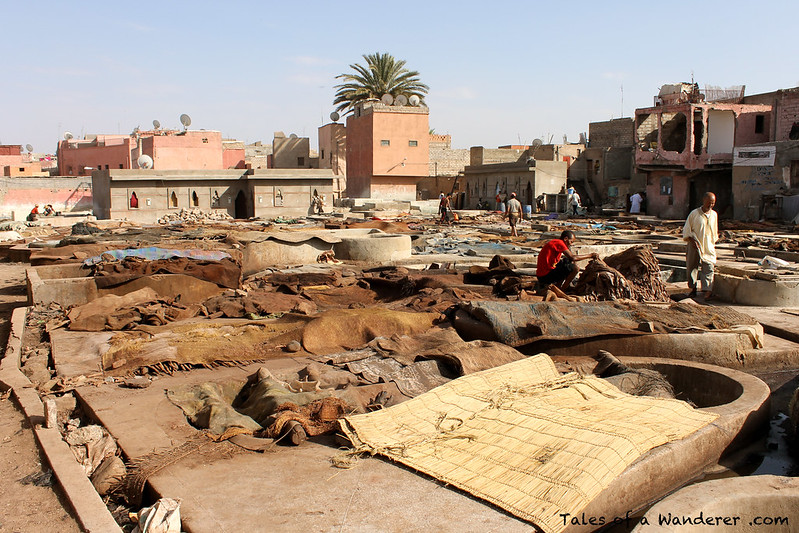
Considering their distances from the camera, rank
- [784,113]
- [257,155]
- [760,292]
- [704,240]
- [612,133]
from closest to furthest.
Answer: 1. [760,292]
2. [704,240]
3. [784,113]
4. [612,133]
5. [257,155]

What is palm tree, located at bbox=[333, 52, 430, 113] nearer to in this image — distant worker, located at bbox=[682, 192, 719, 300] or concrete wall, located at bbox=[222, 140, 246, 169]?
concrete wall, located at bbox=[222, 140, 246, 169]

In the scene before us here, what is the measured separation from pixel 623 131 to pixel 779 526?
4408cm

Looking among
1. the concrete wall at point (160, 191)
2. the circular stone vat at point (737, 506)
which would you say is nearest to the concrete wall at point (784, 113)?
the concrete wall at point (160, 191)

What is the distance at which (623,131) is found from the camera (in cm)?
4488

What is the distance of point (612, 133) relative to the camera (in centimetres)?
4550

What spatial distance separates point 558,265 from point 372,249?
557 centimetres

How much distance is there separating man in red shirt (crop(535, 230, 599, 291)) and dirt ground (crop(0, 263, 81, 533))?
6.69 metres

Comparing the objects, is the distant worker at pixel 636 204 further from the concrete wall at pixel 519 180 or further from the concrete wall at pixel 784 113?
the concrete wall at pixel 784 113

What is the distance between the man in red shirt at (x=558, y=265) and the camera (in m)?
9.55

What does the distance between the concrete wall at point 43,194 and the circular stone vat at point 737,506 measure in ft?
115

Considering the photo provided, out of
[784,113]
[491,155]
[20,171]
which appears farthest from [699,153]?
[20,171]

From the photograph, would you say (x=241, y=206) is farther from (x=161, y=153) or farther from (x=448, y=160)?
(x=448, y=160)

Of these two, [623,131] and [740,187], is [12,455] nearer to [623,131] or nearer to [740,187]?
[740,187]

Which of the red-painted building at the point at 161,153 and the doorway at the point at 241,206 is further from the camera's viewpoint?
the red-painted building at the point at 161,153
